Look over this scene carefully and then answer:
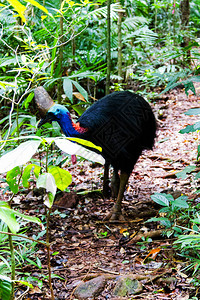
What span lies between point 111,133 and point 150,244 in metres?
1.00

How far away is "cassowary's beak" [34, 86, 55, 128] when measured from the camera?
2705 mm

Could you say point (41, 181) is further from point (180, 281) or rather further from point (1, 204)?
point (180, 281)

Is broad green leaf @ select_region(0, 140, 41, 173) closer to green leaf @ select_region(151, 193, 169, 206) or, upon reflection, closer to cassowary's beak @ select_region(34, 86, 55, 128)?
green leaf @ select_region(151, 193, 169, 206)

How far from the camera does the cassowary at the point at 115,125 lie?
8.93ft

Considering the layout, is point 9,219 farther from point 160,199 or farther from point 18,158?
point 160,199

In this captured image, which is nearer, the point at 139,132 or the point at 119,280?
the point at 119,280

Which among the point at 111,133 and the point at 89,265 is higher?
the point at 111,133

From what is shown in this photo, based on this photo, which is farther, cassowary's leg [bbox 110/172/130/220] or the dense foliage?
cassowary's leg [bbox 110/172/130/220]

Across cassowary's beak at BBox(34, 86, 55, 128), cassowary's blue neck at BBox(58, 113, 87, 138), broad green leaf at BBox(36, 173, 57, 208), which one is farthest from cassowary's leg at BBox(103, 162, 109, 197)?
broad green leaf at BBox(36, 173, 57, 208)

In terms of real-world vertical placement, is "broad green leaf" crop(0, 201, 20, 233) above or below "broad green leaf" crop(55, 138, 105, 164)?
below

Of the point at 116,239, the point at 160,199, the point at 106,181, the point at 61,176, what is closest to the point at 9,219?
the point at 61,176

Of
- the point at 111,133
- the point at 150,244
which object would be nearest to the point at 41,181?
the point at 150,244

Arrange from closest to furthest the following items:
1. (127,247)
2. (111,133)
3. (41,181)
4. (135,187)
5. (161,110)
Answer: (41,181), (127,247), (111,133), (135,187), (161,110)

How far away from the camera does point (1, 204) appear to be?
102 cm
